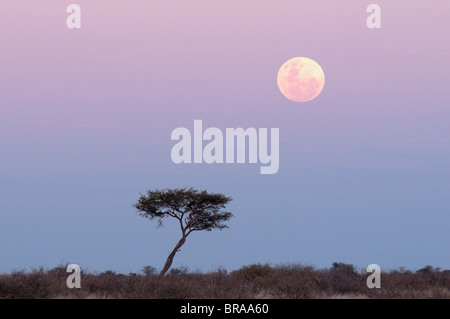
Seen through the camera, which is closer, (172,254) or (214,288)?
(214,288)

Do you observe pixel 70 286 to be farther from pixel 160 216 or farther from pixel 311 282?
pixel 160 216

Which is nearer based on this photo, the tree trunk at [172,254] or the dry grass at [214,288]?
the dry grass at [214,288]

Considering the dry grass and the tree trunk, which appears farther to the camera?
the tree trunk
